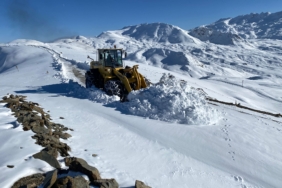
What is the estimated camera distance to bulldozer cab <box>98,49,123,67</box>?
46.3 ft

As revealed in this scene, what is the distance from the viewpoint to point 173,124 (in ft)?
31.3

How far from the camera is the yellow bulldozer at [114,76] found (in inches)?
495

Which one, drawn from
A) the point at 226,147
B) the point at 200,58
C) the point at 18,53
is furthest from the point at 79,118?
the point at 200,58

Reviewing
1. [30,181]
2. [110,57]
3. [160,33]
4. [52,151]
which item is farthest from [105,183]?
[160,33]

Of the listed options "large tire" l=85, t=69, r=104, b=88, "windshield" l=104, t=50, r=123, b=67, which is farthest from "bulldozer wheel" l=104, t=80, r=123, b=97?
"windshield" l=104, t=50, r=123, b=67

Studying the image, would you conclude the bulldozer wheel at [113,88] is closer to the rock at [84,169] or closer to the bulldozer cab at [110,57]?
the bulldozer cab at [110,57]

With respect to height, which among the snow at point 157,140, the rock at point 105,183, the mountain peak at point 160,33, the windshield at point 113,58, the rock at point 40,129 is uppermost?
the mountain peak at point 160,33

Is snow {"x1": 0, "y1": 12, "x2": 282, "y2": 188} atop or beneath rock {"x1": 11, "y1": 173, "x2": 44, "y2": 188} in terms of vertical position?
beneath

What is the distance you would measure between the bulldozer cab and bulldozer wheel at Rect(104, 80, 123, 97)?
1.73 metres

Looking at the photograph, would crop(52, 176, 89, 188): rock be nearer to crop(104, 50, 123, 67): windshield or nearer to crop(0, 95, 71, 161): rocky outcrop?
crop(0, 95, 71, 161): rocky outcrop

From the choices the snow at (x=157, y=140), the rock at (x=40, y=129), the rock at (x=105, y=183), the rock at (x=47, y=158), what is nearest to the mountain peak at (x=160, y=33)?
the snow at (x=157, y=140)

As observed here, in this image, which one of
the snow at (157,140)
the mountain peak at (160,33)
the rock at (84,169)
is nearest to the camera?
the rock at (84,169)

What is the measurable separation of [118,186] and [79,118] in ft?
16.4

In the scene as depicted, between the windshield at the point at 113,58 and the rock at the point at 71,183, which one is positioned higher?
the windshield at the point at 113,58
